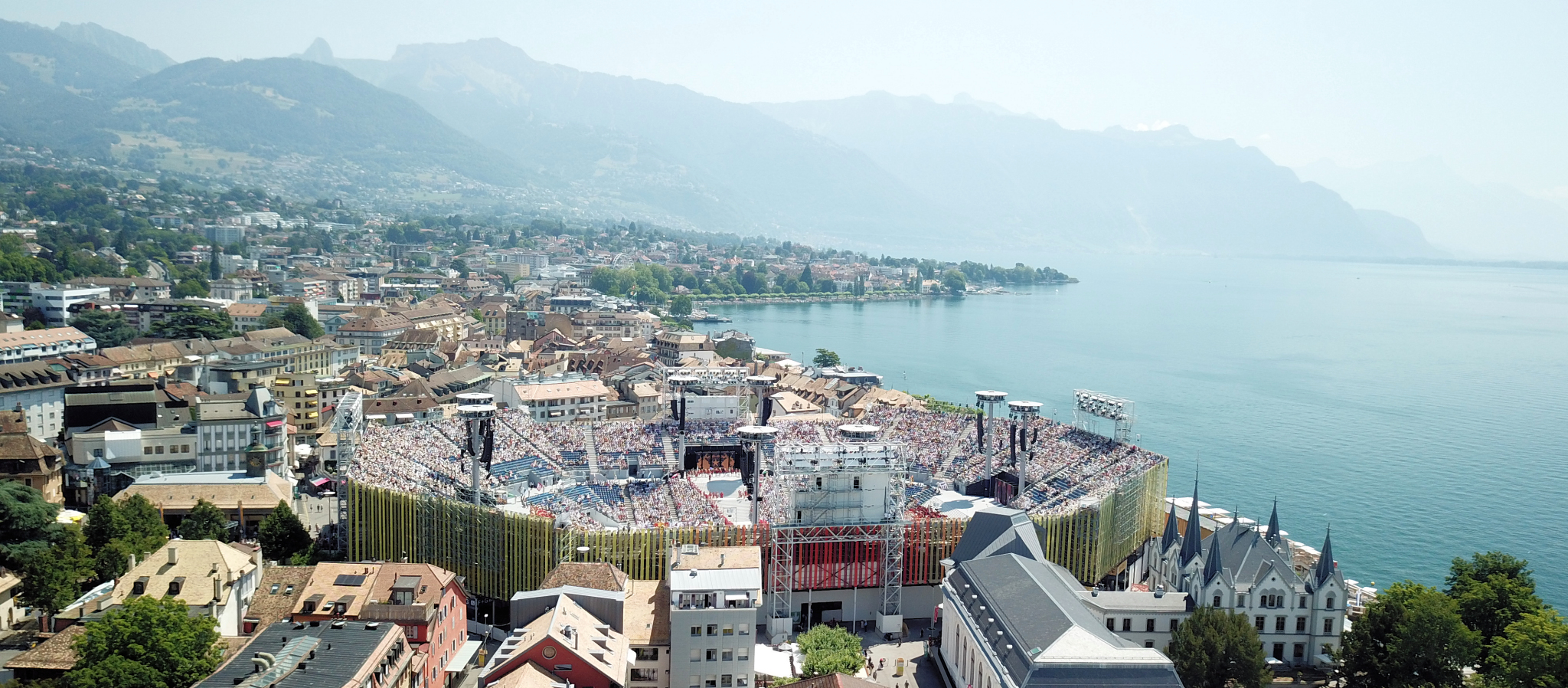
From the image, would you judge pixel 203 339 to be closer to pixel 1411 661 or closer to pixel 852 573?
pixel 852 573

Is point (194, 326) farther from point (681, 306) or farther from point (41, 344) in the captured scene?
point (681, 306)

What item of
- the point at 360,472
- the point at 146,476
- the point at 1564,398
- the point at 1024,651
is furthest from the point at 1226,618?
the point at 1564,398

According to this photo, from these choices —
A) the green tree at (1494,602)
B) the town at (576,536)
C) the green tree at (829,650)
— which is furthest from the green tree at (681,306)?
the green tree at (1494,602)

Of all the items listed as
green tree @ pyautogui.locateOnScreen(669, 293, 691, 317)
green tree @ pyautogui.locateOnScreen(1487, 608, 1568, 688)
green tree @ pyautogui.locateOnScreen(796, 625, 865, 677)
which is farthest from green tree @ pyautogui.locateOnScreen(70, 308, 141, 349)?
green tree @ pyautogui.locateOnScreen(669, 293, 691, 317)

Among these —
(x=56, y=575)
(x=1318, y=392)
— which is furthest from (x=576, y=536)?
(x=1318, y=392)

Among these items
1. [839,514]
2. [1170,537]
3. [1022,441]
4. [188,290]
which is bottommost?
[1170,537]

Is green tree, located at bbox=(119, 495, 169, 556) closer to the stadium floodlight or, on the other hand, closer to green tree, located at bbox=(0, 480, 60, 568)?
green tree, located at bbox=(0, 480, 60, 568)
